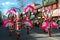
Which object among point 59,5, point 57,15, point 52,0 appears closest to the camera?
point 57,15

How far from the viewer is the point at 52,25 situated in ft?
70.3

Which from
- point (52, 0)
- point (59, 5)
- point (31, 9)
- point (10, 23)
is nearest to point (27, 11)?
point (31, 9)

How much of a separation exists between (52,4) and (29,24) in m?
53.0

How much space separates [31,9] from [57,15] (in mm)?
40287

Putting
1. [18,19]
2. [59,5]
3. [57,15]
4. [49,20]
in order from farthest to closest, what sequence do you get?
[59,5], [57,15], [49,20], [18,19]

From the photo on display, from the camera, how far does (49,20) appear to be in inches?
816

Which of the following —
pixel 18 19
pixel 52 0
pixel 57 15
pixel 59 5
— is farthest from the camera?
pixel 52 0

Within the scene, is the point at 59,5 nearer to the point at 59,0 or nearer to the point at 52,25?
the point at 59,0

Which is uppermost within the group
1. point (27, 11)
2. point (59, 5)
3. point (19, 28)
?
point (59, 5)

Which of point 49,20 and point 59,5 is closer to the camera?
point 49,20

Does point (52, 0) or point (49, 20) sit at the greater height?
point (52, 0)

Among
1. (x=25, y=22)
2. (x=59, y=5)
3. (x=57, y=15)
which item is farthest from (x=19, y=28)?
(x=59, y=5)

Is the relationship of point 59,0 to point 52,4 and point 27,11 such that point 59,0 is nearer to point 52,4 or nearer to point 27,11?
point 52,4

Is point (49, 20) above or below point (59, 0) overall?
below
